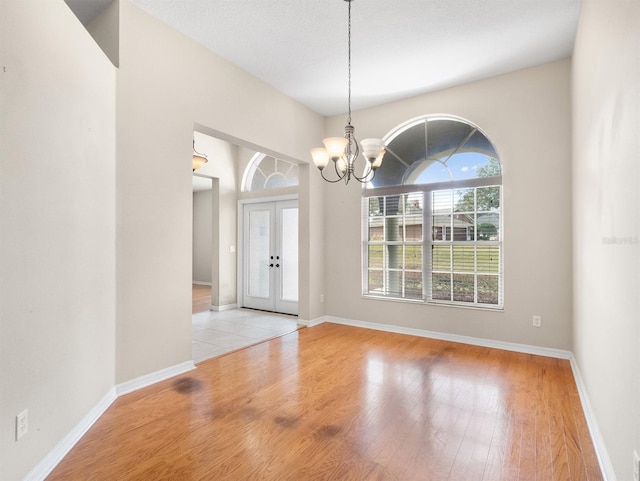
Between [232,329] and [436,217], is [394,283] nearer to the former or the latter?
[436,217]

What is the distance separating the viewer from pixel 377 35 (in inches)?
134

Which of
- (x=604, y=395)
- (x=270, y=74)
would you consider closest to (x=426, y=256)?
(x=604, y=395)

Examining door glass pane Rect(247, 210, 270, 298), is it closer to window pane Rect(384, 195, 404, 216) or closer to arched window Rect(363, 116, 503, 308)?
arched window Rect(363, 116, 503, 308)

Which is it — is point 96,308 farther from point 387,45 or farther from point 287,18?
point 387,45

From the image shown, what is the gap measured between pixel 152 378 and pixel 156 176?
1.85 metres

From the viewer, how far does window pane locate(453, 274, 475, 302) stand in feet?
14.6

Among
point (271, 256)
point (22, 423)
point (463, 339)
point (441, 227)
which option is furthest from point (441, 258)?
point (22, 423)

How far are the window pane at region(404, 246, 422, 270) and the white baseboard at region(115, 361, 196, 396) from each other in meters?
3.06

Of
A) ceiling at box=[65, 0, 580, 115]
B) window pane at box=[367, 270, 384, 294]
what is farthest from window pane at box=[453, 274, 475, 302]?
ceiling at box=[65, 0, 580, 115]

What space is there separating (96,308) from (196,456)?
1.32 m

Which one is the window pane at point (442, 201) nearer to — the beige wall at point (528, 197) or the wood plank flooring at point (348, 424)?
the beige wall at point (528, 197)

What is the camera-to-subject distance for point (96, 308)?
2.58m

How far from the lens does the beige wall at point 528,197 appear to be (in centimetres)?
382

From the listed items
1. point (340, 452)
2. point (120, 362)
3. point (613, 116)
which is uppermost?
point (613, 116)
